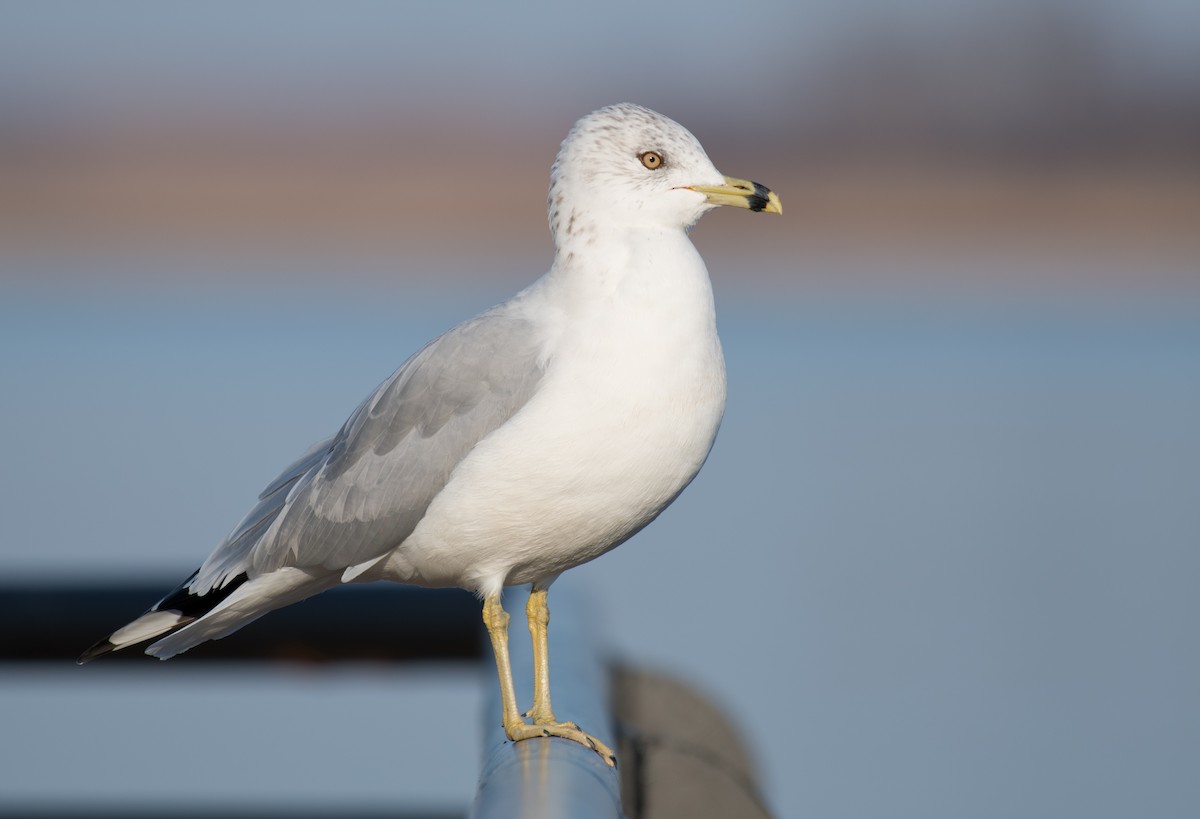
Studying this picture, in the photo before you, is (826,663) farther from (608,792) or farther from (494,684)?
(608,792)

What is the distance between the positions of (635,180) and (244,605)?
1180 millimetres

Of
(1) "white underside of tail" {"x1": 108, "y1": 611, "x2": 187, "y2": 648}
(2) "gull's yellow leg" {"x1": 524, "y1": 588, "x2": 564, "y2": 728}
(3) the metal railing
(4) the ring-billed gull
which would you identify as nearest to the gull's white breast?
(4) the ring-billed gull

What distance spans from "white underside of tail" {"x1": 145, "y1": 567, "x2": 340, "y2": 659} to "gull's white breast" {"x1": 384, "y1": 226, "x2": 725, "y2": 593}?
343mm

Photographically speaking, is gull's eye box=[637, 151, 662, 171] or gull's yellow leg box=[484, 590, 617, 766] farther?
gull's eye box=[637, 151, 662, 171]

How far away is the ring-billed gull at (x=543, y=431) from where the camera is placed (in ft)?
10.2

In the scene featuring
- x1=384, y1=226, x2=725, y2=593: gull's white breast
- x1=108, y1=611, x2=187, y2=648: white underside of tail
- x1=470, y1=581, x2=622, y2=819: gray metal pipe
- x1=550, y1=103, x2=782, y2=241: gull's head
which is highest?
x1=550, y1=103, x2=782, y2=241: gull's head

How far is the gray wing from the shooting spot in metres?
3.29

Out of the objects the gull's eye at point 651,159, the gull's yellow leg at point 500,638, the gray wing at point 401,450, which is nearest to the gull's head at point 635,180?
the gull's eye at point 651,159

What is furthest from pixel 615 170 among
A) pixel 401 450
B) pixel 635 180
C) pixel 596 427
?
pixel 401 450

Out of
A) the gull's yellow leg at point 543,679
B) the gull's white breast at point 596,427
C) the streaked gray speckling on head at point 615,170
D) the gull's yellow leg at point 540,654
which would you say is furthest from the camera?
the streaked gray speckling on head at point 615,170

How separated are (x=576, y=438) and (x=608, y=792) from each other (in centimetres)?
85

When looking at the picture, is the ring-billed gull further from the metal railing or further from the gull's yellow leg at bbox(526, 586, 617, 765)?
the metal railing

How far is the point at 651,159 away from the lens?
135 inches

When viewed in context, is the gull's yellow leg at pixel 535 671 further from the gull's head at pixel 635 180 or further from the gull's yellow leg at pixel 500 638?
the gull's head at pixel 635 180
